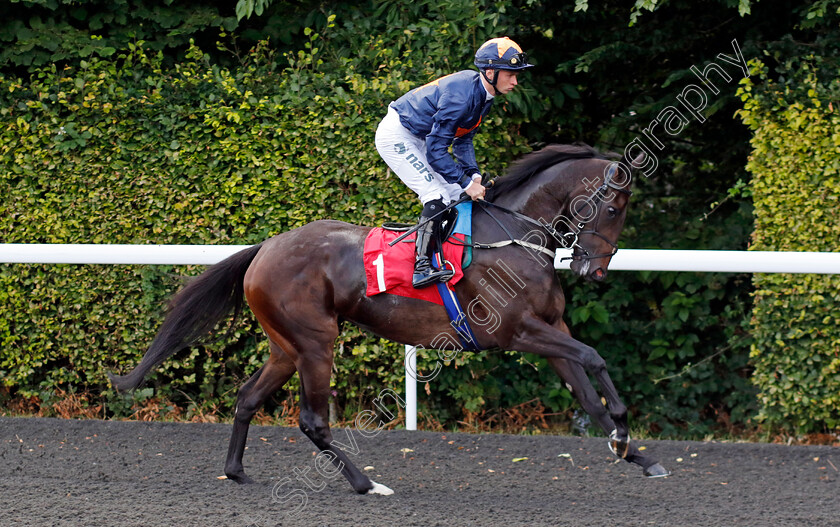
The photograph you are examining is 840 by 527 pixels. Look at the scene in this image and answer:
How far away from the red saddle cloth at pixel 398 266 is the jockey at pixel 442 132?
2.4 inches

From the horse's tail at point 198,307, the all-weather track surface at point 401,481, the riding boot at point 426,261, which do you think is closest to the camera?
the all-weather track surface at point 401,481

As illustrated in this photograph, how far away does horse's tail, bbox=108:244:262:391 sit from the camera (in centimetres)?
479

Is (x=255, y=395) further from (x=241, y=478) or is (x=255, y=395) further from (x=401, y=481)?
(x=401, y=481)

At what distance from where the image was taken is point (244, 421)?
15.2 ft

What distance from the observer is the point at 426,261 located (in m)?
4.27

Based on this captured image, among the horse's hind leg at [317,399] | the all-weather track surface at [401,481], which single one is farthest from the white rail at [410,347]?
the horse's hind leg at [317,399]

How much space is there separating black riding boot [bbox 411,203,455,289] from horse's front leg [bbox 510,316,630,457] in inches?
18.8

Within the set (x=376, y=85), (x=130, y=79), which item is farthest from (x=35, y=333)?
(x=376, y=85)

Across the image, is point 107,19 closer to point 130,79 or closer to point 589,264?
point 130,79

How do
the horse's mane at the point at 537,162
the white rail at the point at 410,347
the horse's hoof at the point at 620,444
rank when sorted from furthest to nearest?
the white rail at the point at 410,347 < the horse's mane at the point at 537,162 < the horse's hoof at the point at 620,444

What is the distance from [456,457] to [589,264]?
63.2 inches

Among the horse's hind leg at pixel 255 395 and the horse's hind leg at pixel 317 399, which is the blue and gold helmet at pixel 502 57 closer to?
the horse's hind leg at pixel 317 399

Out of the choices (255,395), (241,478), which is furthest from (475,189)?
(241,478)

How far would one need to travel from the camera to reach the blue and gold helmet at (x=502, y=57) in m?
4.20
